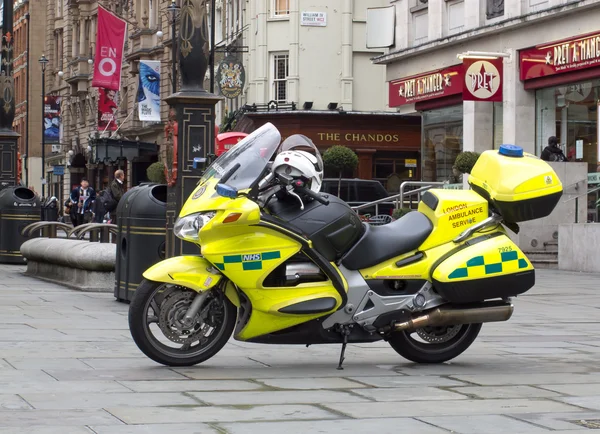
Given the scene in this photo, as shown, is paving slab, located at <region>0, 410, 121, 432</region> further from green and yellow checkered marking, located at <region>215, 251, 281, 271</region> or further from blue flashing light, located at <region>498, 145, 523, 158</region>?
blue flashing light, located at <region>498, 145, 523, 158</region>

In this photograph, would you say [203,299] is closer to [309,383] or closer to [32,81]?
[309,383]

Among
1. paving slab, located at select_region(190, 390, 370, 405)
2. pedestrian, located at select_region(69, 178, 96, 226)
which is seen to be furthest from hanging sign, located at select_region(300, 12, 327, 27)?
paving slab, located at select_region(190, 390, 370, 405)

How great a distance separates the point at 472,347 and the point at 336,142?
37.4 m

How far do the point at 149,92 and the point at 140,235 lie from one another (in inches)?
1424

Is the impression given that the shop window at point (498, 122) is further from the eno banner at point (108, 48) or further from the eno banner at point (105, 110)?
the eno banner at point (105, 110)

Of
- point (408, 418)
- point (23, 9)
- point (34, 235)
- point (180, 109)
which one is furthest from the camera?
point (23, 9)

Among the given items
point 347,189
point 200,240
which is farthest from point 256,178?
point 347,189

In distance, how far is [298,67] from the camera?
155 ft

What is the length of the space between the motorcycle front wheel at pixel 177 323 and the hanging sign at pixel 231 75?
1484 inches

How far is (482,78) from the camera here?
90.9ft

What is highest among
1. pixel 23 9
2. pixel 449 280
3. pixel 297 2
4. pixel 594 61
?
pixel 23 9

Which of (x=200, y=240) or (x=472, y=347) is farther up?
(x=200, y=240)

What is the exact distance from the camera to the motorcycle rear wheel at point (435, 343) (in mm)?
8602

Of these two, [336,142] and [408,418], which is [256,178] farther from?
[336,142]
